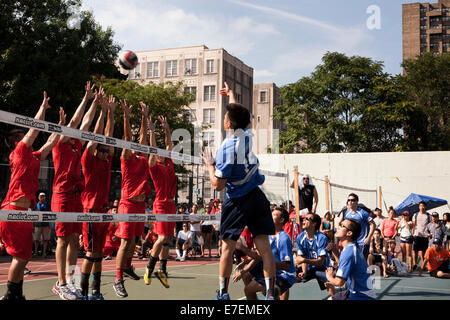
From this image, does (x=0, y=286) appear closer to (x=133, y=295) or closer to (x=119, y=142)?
(x=133, y=295)

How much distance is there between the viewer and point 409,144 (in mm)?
38031

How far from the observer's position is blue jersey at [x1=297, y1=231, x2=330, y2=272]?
24.4ft

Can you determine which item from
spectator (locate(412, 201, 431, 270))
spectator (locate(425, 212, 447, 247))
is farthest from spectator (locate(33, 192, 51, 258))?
spectator (locate(425, 212, 447, 247))

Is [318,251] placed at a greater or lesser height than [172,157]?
lesser

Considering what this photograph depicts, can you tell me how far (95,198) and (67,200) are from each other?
367 millimetres

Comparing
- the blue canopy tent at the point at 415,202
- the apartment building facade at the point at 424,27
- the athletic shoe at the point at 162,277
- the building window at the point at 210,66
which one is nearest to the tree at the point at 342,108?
the blue canopy tent at the point at 415,202

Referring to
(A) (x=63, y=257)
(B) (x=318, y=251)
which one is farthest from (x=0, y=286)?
(B) (x=318, y=251)

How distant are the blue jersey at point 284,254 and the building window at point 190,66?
5362 centimetres

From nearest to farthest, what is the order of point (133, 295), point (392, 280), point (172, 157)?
point (172, 157) < point (133, 295) < point (392, 280)

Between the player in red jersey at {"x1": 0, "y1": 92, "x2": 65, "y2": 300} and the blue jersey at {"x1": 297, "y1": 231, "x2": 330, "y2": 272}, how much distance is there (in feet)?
14.3

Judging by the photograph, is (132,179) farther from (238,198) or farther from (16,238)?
(238,198)

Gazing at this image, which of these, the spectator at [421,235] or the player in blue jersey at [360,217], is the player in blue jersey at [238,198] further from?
the spectator at [421,235]

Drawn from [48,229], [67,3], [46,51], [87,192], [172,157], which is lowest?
[48,229]

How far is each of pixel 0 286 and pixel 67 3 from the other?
62.0ft
